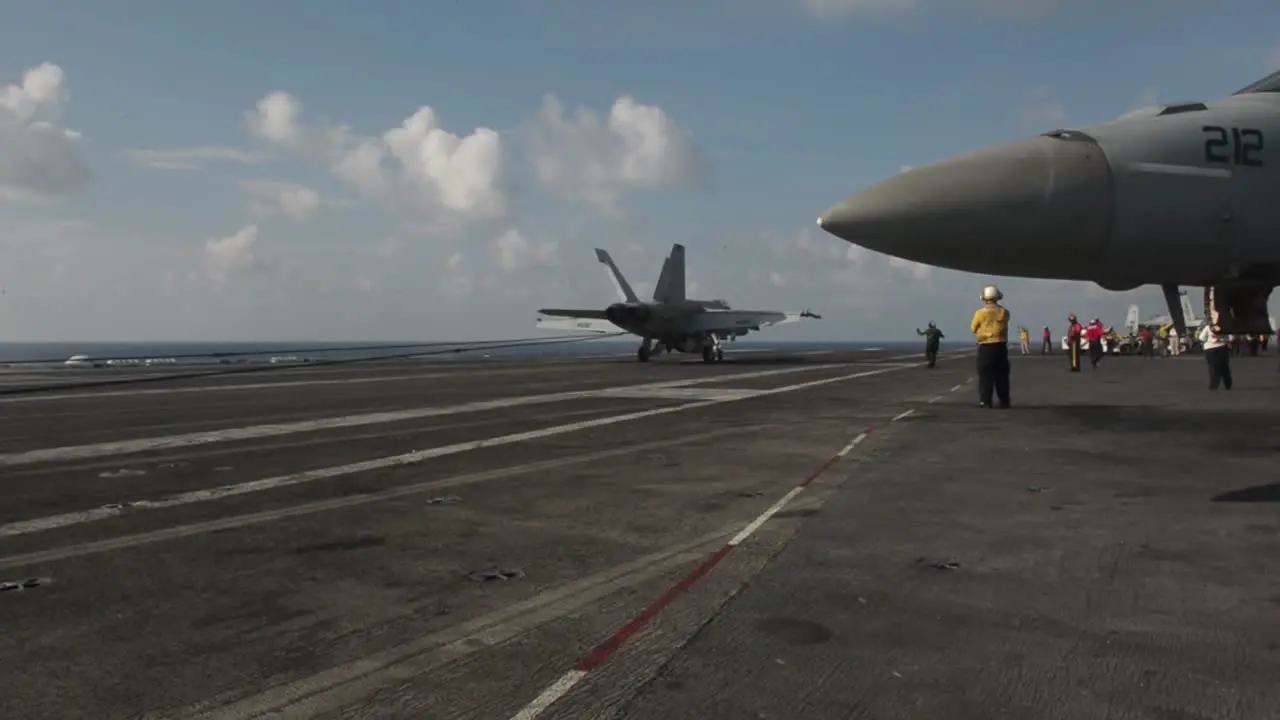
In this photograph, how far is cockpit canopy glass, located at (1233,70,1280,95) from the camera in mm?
7773

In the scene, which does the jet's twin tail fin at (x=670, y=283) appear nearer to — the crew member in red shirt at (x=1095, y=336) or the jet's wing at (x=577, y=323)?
the jet's wing at (x=577, y=323)

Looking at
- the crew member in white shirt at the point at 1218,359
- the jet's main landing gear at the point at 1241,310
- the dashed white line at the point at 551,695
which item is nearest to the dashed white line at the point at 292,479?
the dashed white line at the point at 551,695

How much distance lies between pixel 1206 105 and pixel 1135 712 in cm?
621

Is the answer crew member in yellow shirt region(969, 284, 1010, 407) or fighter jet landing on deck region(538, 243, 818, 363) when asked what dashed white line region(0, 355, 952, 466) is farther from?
fighter jet landing on deck region(538, 243, 818, 363)

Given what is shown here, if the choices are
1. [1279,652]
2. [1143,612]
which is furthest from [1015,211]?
[1279,652]

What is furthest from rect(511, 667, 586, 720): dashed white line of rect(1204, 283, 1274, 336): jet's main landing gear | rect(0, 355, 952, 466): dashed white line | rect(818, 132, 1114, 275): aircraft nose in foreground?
rect(0, 355, 952, 466): dashed white line

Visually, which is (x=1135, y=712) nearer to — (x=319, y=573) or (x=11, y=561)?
(x=319, y=573)

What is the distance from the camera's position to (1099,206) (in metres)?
6.64

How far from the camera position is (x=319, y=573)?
5.07m

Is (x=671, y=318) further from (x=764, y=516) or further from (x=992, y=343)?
(x=764, y=516)

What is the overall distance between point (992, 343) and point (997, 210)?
30.5 feet

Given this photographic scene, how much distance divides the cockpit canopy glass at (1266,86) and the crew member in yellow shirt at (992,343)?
7.18 m

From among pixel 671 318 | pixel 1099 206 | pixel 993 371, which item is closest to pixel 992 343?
pixel 993 371

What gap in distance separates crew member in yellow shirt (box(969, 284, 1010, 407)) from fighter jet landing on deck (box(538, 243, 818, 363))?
24253 mm
